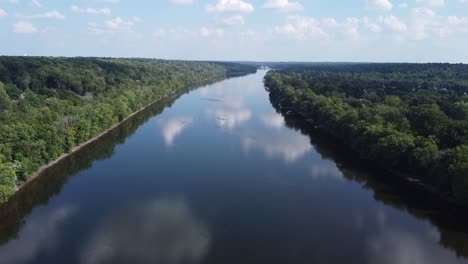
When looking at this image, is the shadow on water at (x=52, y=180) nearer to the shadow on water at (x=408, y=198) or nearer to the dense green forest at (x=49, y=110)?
the dense green forest at (x=49, y=110)

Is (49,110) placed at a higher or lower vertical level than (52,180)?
higher

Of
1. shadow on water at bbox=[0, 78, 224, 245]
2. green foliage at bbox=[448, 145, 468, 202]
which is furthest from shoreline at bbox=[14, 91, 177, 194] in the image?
green foliage at bbox=[448, 145, 468, 202]

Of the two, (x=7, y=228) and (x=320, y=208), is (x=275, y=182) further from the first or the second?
(x=7, y=228)

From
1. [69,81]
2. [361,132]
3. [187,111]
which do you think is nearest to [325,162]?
[361,132]

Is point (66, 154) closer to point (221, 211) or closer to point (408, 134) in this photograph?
point (221, 211)

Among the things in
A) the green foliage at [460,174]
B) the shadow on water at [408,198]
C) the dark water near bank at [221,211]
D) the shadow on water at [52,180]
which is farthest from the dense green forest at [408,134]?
the shadow on water at [52,180]

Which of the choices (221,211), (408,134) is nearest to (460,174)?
(408,134)
